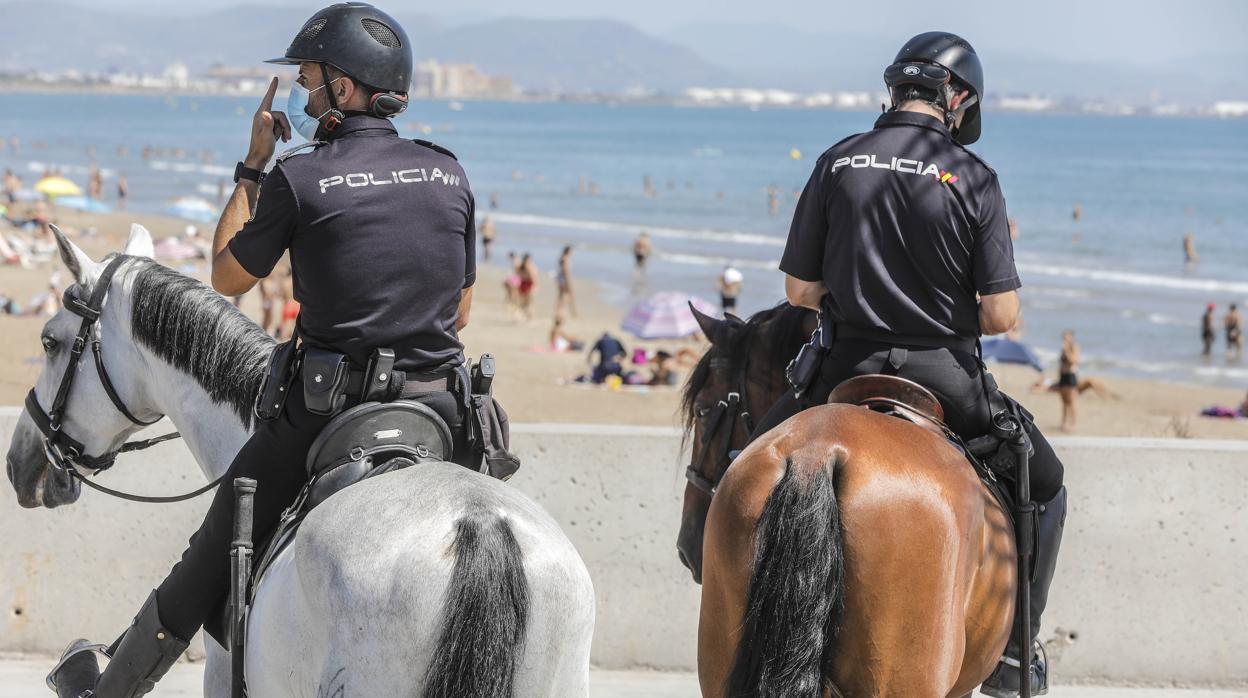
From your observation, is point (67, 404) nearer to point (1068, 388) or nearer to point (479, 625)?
point (479, 625)

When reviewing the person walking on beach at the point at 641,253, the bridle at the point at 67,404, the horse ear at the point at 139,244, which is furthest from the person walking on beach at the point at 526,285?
the bridle at the point at 67,404

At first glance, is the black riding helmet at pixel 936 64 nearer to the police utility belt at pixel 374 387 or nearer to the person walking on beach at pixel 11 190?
the police utility belt at pixel 374 387

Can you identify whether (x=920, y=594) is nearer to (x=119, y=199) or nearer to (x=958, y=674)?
(x=958, y=674)

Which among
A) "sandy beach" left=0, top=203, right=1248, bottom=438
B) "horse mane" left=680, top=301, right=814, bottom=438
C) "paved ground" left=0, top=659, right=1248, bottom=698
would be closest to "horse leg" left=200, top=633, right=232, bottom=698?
"horse mane" left=680, top=301, right=814, bottom=438

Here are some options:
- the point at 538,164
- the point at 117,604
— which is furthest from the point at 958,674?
the point at 538,164

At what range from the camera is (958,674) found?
13.0 ft

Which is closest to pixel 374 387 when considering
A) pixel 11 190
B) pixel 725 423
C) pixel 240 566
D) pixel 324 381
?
pixel 324 381

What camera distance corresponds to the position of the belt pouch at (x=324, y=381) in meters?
3.84

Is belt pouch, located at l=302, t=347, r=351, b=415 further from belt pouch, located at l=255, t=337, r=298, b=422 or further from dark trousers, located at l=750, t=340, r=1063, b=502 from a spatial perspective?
dark trousers, located at l=750, t=340, r=1063, b=502

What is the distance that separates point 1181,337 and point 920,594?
3244 cm

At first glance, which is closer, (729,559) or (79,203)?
(729,559)

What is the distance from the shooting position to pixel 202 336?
14.3ft

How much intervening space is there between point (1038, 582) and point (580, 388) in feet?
58.9

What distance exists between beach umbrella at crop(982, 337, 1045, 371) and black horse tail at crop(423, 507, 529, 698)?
69.5 feet
